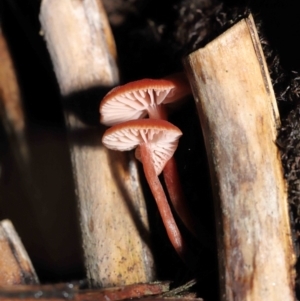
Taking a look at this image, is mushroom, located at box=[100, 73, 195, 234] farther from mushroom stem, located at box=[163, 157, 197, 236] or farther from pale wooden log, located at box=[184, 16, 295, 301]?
pale wooden log, located at box=[184, 16, 295, 301]

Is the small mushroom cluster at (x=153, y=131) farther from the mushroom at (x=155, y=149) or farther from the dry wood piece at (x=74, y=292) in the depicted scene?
the dry wood piece at (x=74, y=292)

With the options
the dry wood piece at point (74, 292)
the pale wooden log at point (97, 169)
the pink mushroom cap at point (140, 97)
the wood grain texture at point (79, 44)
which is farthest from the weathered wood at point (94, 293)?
the wood grain texture at point (79, 44)

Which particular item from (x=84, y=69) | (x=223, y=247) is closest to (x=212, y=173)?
(x=223, y=247)

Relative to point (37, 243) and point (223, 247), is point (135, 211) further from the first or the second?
point (37, 243)

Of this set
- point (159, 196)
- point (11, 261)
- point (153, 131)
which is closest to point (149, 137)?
point (153, 131)

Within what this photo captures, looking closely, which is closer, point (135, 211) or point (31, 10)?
point (135, 211)

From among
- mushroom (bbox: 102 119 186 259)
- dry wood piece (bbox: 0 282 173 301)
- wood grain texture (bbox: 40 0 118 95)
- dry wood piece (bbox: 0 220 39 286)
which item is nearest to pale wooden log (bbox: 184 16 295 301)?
mushroom (bbox: 102 119 186 259)
